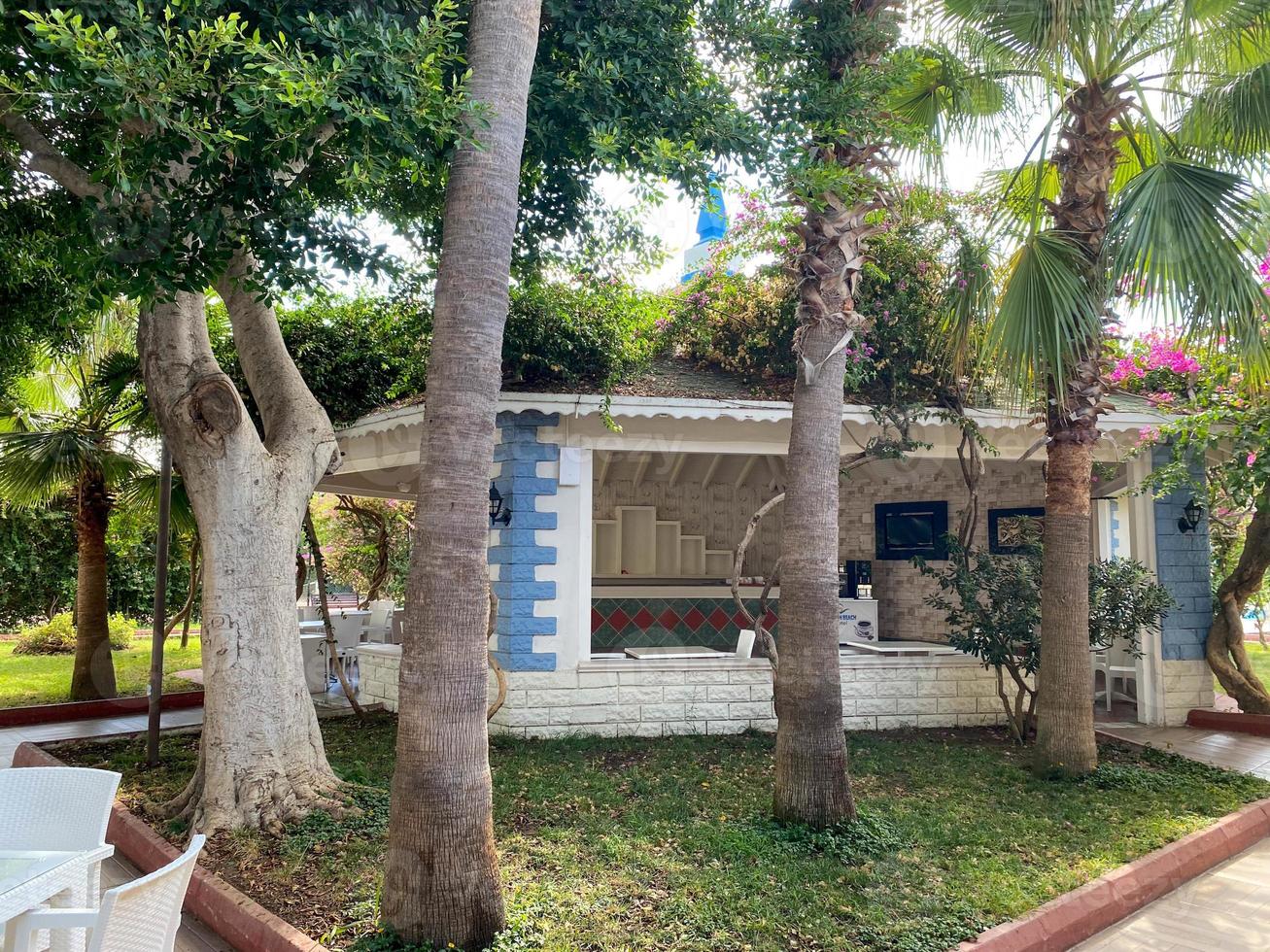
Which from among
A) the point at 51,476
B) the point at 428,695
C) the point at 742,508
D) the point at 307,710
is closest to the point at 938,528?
the point at 742,508

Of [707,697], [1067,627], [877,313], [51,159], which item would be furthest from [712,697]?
[51,159]

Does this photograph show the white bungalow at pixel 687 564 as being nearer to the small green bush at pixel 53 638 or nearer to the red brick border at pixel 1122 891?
the red brick border at pixel 1122 891

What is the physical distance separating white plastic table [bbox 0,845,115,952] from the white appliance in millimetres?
9386

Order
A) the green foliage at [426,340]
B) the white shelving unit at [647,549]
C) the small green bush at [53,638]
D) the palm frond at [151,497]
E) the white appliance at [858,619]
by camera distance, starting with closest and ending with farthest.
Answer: the green foliage at [426,340] → the palm frond at [151,497] → the white appliance at [858,619] → the white shelving unit at [647,549] → the small green bush at [53,638]

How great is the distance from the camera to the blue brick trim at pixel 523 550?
838 centimetres

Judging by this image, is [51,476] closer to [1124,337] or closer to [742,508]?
[742,508]

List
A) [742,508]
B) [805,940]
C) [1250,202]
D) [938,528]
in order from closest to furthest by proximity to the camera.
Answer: [805,940] < [1250,202] < [938,528] < [742,508]

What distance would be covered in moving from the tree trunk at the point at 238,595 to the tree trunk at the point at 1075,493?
548 centimetres

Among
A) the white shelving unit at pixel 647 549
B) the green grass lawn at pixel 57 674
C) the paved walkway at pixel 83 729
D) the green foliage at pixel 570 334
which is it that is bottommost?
the paved walkway at pixel 83 729

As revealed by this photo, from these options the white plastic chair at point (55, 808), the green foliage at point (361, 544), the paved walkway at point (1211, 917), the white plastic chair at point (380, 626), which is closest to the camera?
the white plastic chair at point (55, 808)

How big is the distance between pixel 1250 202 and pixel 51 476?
38.3 feet

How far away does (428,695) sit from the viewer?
3.92 meters

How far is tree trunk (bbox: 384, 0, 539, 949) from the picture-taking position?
12.8 feet

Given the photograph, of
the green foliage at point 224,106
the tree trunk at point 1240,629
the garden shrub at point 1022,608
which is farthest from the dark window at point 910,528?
the green foliage at point 224,106
